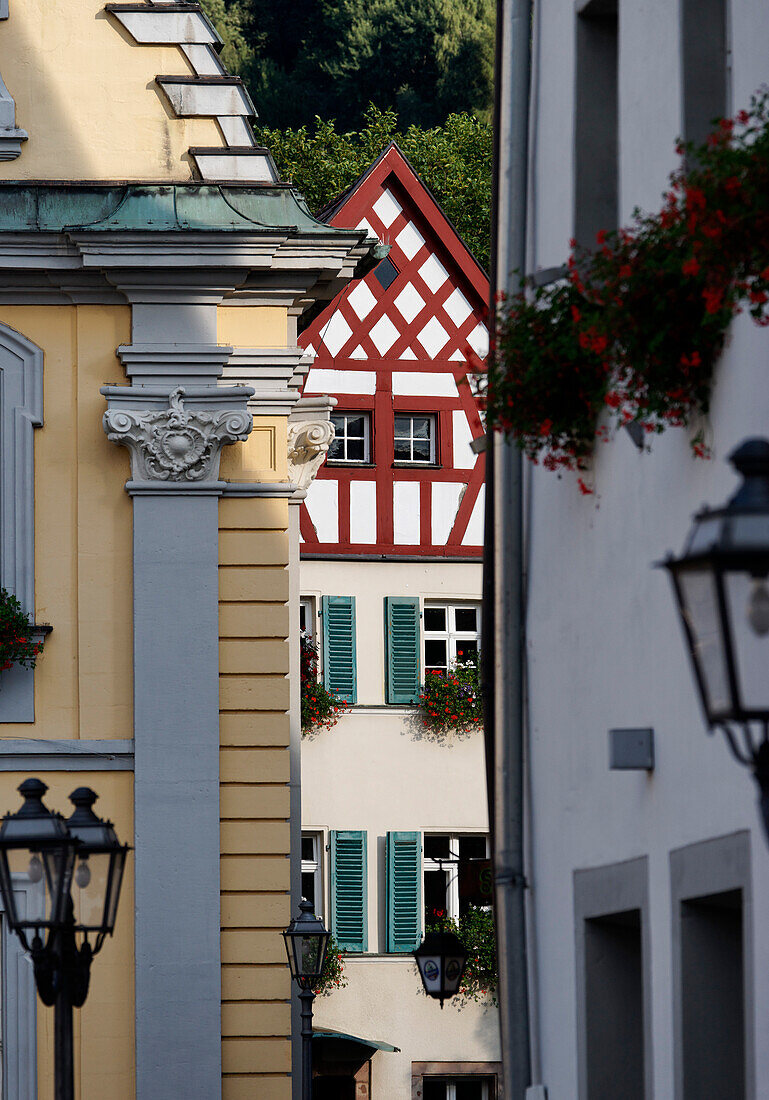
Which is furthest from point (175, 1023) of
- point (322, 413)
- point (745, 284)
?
point (745, 284)

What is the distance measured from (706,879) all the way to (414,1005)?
18.2 meters

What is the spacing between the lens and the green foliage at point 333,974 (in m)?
23.4

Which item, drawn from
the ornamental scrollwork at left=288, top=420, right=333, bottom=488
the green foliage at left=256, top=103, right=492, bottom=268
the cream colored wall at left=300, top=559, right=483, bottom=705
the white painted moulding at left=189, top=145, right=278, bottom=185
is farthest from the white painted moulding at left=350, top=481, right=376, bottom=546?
the white painted moulding at left=189, top=145, right=278, bottom=185

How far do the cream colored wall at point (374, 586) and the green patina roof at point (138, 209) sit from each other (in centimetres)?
1175

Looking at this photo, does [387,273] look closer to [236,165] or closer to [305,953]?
[236,165]

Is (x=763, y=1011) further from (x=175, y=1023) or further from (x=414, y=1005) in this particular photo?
(x=414, y=1005)

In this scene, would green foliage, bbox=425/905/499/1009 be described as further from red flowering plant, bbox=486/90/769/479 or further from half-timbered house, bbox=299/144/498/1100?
red flowering plant, bbox=486/90/769/479

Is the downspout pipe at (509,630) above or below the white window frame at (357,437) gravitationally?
below

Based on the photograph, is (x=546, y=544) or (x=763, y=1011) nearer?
(x=763, y=1011)

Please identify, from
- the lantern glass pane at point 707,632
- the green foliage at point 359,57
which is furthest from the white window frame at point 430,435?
the lantern glass pane at point 707,632

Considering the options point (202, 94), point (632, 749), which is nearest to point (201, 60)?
point (202, 94)

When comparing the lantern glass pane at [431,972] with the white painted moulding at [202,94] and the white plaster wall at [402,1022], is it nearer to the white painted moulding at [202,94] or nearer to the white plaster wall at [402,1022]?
the white painted moulding at [202,94]

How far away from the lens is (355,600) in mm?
24656

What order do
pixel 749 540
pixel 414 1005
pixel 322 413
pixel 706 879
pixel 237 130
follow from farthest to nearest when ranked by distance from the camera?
pixel 414 1005, pixel 322 413, pixel 237 130, pixel 706 879, pixel 749 540
